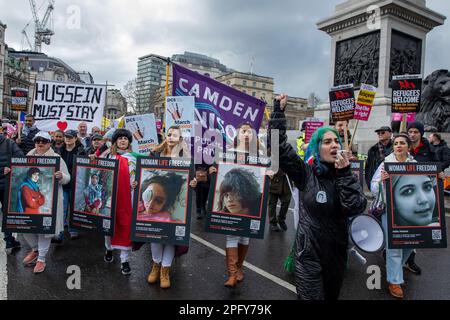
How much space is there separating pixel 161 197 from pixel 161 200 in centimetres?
4

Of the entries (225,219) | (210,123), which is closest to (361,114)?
(210,123)

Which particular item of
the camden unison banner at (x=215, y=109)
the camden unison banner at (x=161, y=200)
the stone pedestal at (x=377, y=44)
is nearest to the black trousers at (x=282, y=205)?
the camden unison banner at (x=215, y=109)

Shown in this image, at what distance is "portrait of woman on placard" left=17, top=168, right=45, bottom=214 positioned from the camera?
15.6ft

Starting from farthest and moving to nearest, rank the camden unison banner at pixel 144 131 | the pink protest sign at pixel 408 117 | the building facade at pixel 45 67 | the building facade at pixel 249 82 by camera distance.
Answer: the building facade at pixel 45 67
the building facade at pixel 249 82
the pink protest sign at pixel 408 117
the camden unison banner at pixel 144 131

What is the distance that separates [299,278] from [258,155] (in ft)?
7.22

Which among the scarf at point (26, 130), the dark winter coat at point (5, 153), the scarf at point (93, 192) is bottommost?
the scarf at point (93, 192)

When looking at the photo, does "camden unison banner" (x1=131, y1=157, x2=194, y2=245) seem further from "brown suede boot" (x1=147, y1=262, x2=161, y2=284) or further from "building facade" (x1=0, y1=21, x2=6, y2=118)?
"building facade" (x1=0, y1=21, x2=6, y2=118)

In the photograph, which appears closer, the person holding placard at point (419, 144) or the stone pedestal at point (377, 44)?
the person holding placard at point (419, 144)

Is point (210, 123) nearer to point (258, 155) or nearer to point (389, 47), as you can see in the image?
point (258, 155)

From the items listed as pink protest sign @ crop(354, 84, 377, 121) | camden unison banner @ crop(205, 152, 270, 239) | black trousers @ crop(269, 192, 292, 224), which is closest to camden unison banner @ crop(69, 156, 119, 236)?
camden unison banner @ crop(205, 152, 270, 239)

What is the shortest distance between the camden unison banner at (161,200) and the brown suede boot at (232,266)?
62 cm

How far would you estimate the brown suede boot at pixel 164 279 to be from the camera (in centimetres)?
429

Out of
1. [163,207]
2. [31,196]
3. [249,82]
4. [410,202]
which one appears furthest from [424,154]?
[249,82]

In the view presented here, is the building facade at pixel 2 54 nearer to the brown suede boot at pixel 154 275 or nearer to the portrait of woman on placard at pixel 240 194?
the brown suede boot at pixel 154 275
